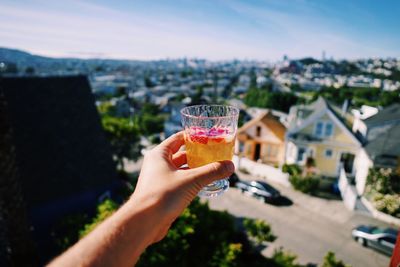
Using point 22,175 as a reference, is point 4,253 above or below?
below

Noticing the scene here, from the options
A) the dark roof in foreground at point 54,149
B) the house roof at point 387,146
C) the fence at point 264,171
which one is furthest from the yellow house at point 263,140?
the dark roof in foreground at point 54,149

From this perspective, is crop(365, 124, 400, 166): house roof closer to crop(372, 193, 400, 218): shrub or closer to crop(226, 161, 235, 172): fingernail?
crop(372, 193, 400, 218): shrub

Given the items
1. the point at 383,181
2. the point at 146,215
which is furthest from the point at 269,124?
the point at 146,215

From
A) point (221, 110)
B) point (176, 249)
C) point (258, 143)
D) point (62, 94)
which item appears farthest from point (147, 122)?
point (221, 110)

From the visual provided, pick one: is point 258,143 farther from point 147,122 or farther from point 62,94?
point 147,122

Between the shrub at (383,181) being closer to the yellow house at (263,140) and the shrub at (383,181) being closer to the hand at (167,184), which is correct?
the yellow house at (263,140)

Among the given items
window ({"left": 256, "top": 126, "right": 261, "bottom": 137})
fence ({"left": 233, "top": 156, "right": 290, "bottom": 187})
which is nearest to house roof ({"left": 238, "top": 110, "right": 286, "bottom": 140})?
window ({"left": 256, "top": 126, "right": 261, "bottom": 137})
